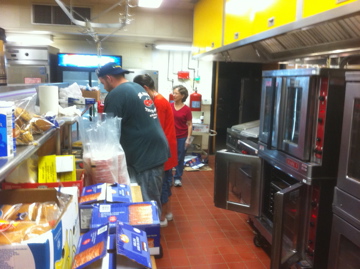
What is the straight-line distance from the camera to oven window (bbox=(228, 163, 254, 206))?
314cm

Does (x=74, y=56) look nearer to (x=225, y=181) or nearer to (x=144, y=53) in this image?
(x=144, y=53)

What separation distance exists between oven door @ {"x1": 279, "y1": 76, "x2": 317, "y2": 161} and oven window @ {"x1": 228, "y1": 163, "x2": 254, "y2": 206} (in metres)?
0.73

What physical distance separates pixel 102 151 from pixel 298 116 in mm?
1388

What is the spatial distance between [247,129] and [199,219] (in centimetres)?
117

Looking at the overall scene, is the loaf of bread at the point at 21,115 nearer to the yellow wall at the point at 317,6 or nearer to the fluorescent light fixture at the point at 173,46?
the yellow wall at the point at 317,6

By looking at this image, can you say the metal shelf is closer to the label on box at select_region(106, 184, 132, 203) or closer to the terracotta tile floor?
the label on box at select_region(106, 184, 132, 203)

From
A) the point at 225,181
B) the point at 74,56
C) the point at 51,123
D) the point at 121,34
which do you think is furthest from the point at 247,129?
the point at 74,56

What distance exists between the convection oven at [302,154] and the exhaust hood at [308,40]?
306 millimetres

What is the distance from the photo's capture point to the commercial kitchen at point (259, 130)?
178 centimetres

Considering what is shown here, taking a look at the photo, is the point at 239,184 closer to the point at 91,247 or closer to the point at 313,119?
the point at 313,119

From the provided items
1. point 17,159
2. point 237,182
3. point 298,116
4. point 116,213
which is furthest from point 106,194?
point 237,182

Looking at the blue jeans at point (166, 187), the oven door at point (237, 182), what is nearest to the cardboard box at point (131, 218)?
the oven door at point (237, 182)

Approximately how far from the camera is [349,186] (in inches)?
67.4

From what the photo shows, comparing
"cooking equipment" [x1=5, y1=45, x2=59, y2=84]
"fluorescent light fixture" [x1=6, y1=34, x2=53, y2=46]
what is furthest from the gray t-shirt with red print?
"fluorescent light fixture" [x1=6, y1=34, x2=53, y2=46]
